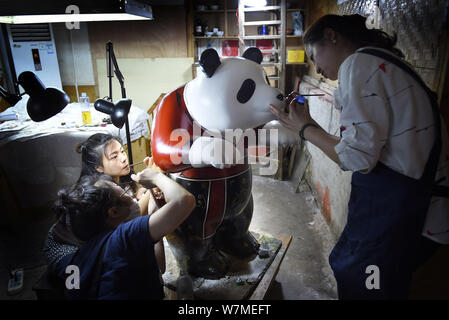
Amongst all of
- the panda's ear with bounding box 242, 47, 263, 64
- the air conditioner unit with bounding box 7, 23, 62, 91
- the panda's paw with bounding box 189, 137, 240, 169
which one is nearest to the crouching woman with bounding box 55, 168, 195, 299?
the panda's paw with bounding box 189, 137, 240, 169

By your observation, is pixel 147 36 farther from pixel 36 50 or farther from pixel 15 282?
pixel 15 282

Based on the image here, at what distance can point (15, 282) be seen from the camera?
2080mm

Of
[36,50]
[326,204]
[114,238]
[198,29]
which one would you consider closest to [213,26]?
[198,29]

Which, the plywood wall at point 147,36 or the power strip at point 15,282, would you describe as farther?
the plywood wall at point 147,36

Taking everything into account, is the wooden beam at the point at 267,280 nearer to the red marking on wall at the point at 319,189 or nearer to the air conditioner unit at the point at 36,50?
the red marking on wall at the point at 319,189

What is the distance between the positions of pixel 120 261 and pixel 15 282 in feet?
4.83

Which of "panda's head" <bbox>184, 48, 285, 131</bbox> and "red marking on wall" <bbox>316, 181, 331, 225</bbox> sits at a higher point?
"panda's head" <bbox>184, 48, 285, 131</bbox>

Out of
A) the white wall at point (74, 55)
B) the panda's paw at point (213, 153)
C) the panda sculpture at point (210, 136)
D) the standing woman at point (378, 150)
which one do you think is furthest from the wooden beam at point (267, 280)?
the white wall at point (74, 55)

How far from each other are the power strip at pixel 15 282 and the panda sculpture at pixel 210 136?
1.22 m

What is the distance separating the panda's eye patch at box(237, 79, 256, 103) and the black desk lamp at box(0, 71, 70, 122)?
2.56ft

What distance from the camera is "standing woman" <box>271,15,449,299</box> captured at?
88cm

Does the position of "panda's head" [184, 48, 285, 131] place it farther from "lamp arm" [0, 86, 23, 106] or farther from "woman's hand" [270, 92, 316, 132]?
"lamp arm" [0, 86, 23, 106]

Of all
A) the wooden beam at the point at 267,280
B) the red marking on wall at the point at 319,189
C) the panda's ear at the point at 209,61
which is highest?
the panda's ear at the point at 209,61

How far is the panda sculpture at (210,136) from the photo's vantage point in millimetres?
1238
